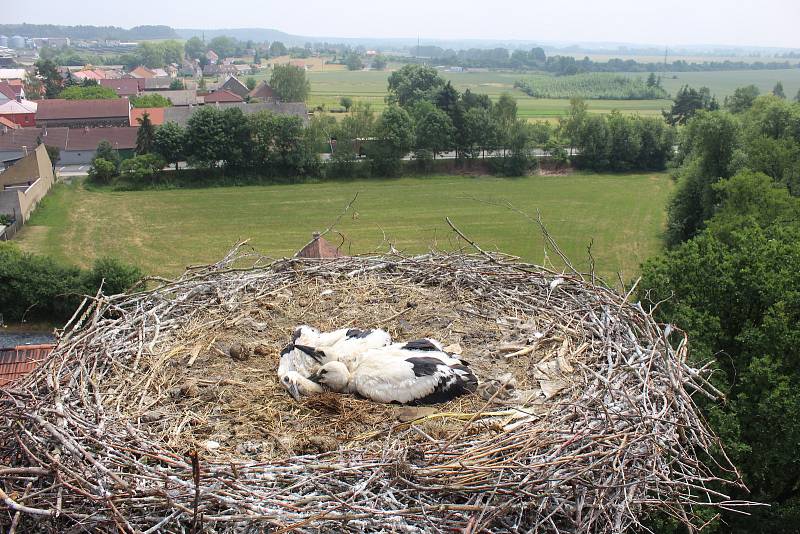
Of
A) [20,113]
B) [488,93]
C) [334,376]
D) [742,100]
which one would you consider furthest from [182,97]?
[334,376]

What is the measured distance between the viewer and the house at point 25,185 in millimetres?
35094

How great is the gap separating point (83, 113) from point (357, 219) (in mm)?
37932

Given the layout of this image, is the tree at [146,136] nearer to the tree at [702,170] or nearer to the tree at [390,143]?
the tree at [390,143]

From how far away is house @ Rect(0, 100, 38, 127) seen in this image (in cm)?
6200

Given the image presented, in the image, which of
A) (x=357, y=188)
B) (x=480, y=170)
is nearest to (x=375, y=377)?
(x=357, y=188)

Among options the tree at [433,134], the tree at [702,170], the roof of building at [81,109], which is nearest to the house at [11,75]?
the roof of building at [81,109]

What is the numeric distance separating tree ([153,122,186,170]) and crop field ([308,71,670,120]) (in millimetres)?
37222

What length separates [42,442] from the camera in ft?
16.5

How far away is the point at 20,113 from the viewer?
62625 millimetres

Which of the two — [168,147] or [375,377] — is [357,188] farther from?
[375,377]

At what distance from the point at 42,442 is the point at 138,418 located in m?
0.93

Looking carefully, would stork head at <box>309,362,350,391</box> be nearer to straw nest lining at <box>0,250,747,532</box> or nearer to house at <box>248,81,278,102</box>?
straw nest lining at <box>0,250,747,532</box>

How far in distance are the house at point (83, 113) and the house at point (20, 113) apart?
57.6 inches

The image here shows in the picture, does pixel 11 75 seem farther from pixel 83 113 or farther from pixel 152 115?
pixel 152 115
